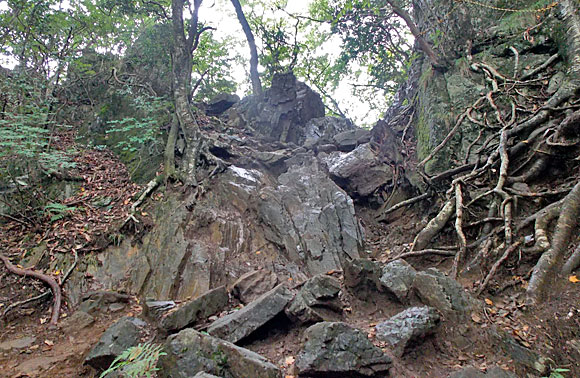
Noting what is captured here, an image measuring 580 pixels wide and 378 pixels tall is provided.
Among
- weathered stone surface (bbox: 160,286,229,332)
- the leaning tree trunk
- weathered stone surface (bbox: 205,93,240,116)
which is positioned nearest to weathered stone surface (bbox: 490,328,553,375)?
weathered stone surface (bbox: 160,286,229,332)

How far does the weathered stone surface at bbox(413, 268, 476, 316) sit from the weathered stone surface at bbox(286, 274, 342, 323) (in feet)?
3.70

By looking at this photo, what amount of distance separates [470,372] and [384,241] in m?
4.46

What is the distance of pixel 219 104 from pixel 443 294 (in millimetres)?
12108

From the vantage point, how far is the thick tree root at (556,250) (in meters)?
3.55

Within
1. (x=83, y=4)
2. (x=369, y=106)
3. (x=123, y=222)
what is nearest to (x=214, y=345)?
(x=123, y=222)

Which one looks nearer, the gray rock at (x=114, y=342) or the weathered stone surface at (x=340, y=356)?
the weathered stone surface at (x=340, y=356)

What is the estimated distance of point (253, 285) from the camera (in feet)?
17.4

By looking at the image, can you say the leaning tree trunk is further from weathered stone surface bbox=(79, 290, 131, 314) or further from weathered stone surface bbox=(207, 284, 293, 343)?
weathered stone surface bbox=(207, 284, 293, 343)

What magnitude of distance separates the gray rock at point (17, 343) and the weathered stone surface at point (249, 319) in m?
2.84

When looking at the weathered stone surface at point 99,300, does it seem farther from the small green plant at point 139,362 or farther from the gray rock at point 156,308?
the small green plant at point 139,362

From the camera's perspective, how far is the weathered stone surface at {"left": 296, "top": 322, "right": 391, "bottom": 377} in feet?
10.1

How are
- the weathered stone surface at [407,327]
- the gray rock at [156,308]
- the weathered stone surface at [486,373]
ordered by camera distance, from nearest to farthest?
the weathered stone surface at [486,373] < the weathered stone surface at [407,327] < the gray rock at [156,308]

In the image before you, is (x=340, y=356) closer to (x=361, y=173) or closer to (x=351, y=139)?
(x=361, y=173)

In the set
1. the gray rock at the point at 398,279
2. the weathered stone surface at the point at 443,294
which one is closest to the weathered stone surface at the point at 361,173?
the gray rock at the point at 398,279
